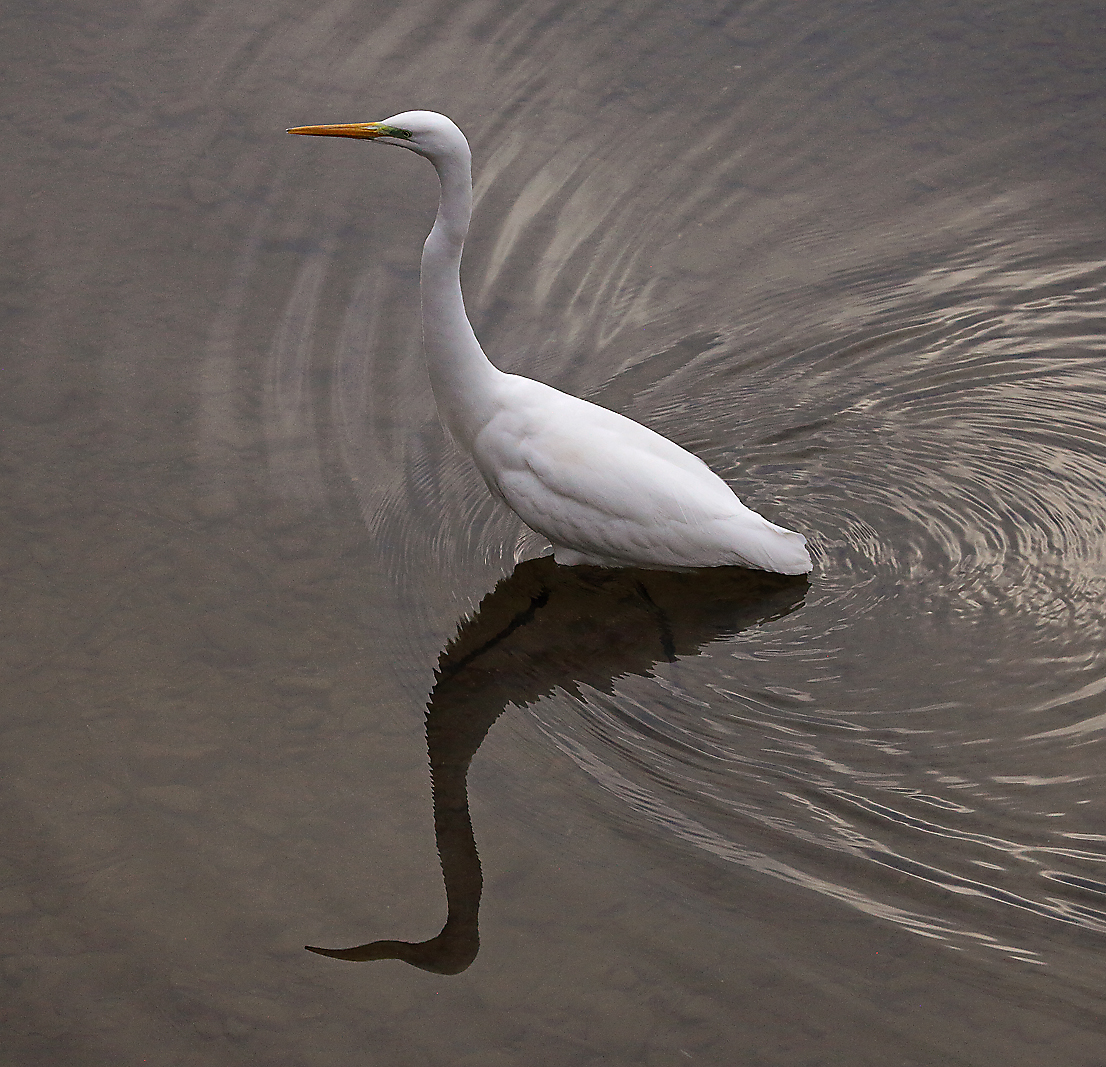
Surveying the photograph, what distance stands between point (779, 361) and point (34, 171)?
10.0 feet

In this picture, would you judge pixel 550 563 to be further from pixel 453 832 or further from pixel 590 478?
pixel 453 832

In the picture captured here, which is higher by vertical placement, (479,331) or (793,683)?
(479,331)

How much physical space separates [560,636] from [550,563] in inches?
12.6

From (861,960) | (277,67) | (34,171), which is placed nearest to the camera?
(861,960)

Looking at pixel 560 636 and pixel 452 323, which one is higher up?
pixel 452 323

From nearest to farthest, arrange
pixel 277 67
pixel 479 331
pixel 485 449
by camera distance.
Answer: pixel 485 449 → pixel 479 331 → pixel 277 67

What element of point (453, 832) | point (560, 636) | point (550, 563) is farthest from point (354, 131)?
point (453, 832)

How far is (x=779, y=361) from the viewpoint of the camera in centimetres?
472

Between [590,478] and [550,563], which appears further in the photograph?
[550,563]

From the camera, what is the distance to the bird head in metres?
3.53

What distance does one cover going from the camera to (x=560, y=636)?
3.92 m

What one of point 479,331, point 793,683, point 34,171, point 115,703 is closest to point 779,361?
point 479,331

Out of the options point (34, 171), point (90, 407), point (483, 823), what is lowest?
point (483, 823)

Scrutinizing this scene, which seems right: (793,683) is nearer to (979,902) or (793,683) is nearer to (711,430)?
(979,902)
